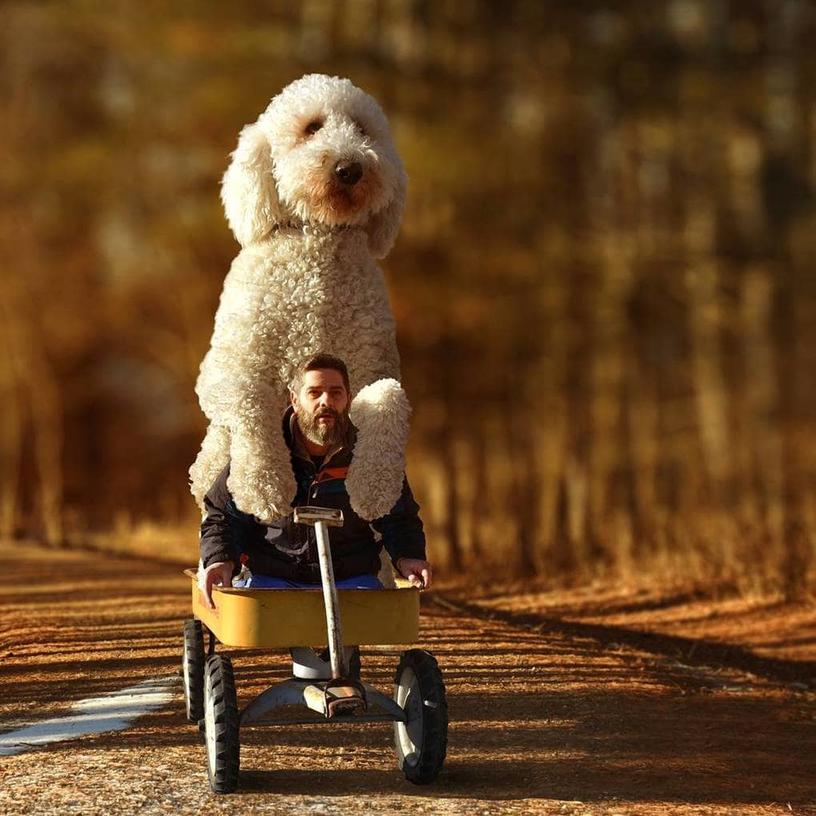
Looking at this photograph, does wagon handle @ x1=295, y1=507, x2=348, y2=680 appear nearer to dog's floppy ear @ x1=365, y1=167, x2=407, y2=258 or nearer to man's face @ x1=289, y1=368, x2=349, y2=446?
man's face @ x1=289, y1=368, x2=349, y2=446

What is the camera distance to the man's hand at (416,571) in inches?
176

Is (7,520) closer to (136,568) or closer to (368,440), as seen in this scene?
(136,568)

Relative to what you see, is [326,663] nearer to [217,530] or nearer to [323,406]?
[217,530]

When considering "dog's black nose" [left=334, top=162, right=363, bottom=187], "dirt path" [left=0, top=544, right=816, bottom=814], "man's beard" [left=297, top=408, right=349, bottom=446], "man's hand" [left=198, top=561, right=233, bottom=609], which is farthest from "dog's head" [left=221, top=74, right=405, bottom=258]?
"dirt path" [left=0, top=544, right=816, bottom=814]

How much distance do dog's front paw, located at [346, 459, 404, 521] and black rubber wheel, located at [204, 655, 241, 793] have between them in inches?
25.4

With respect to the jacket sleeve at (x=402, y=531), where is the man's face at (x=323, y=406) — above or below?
above

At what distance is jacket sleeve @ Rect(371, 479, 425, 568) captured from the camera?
4562mm

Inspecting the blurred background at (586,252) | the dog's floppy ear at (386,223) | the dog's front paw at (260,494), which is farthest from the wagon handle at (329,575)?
the blurred background at (586,252)

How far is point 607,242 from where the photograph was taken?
12.6 meters

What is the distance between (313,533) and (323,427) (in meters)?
0.34

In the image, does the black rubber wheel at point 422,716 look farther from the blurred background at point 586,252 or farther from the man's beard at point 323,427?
the blurred background at point 586,252

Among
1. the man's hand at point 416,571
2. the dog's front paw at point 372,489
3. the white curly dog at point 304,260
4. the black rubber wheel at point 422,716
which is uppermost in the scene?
the white curly dog at point 304,260

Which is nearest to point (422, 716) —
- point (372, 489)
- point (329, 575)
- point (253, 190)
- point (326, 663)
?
point (326, 663)

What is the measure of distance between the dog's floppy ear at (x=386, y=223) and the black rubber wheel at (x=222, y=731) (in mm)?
1731
